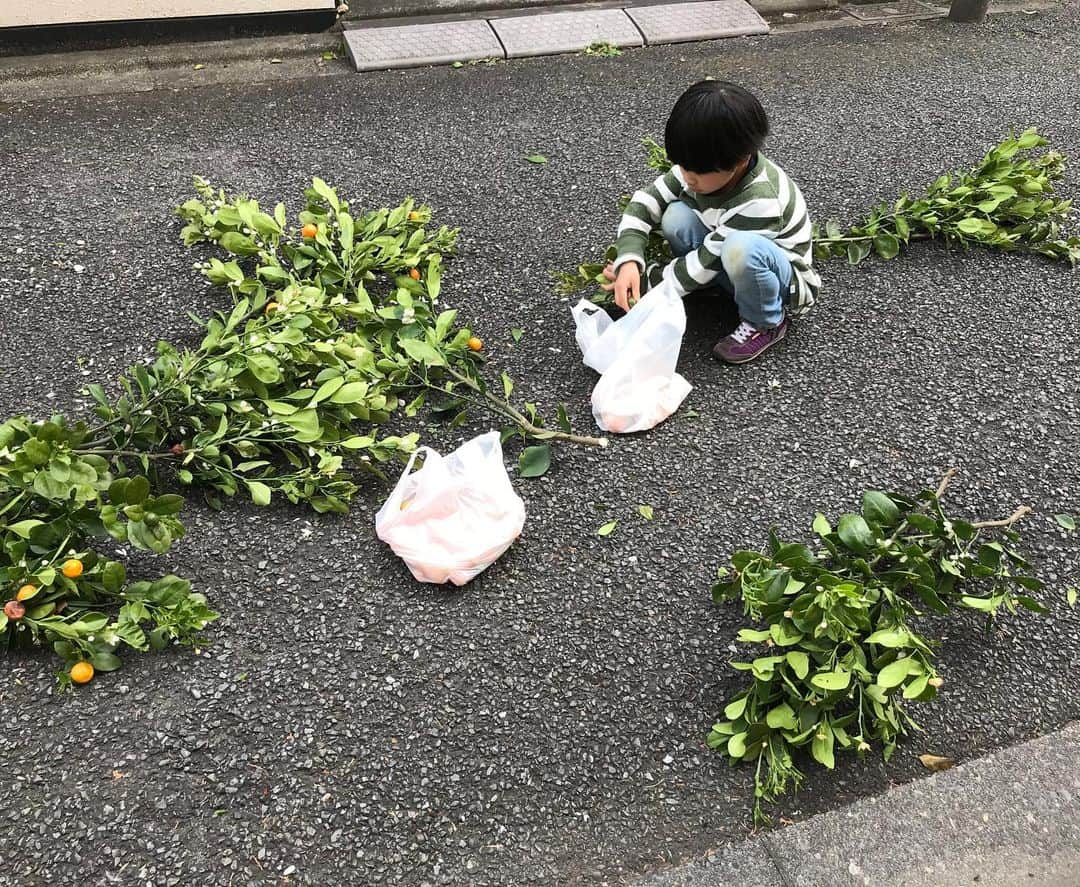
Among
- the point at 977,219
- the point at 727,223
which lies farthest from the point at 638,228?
the point at 977,219

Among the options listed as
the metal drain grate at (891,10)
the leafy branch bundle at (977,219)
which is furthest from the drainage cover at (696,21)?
the leafy branch bundle at (977,219)

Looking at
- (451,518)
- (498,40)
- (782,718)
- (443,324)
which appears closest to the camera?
(782,718)

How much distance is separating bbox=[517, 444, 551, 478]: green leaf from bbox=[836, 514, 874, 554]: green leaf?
0.87 meters

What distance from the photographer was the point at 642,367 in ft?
9.03

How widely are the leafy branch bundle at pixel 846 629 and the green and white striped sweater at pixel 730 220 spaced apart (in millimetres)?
1010

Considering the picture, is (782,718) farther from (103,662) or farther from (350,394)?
(103,662)

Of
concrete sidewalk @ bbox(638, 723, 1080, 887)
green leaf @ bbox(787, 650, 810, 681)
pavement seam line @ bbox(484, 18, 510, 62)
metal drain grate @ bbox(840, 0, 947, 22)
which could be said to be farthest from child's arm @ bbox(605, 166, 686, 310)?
metal drain grate @ bbox(840, 0, 947, 22)

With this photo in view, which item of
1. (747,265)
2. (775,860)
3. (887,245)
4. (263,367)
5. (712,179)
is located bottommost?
(775,860)

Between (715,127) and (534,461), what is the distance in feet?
3.65

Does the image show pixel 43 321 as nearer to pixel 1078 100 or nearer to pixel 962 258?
pixel 962 258

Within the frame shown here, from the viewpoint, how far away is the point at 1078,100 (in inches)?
195

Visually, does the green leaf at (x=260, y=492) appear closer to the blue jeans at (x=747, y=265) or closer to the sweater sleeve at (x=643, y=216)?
the sweater sleeve at (x=643, y=216)

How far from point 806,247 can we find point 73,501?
236 centimetres

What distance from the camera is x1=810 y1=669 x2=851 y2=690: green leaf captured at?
1896mm
